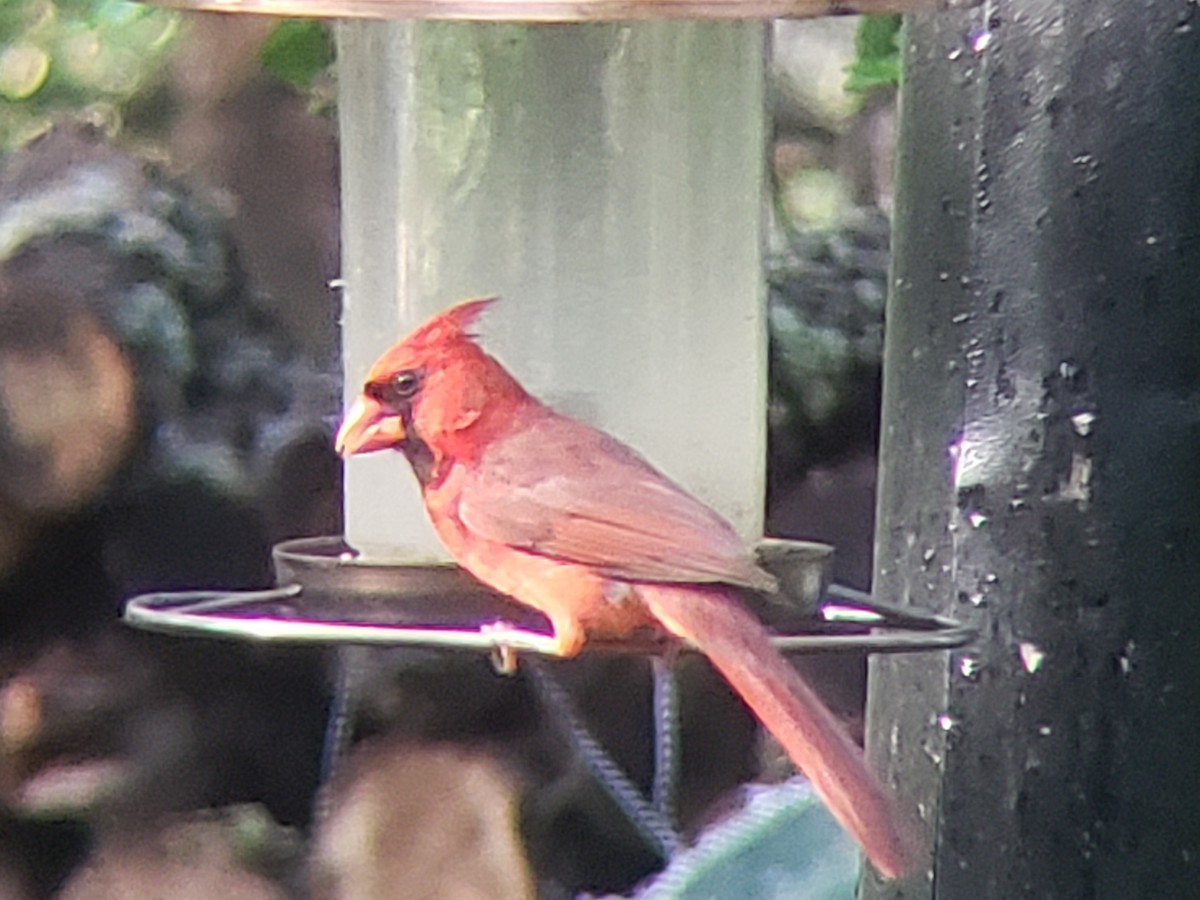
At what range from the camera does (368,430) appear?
47.3 inches

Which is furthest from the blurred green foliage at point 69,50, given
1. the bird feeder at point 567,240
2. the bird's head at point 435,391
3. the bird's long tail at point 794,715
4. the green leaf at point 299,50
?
the bird's long tail at point 794,715

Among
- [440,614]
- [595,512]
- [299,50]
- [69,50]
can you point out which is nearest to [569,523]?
[595,512]

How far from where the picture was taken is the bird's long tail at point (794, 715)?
1.04 m

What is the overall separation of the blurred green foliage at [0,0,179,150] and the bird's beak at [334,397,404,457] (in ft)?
3.09

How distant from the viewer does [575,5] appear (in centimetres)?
106

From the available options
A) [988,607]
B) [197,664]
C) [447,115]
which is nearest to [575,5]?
[447,115]

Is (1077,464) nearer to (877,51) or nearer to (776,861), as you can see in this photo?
(877,51)

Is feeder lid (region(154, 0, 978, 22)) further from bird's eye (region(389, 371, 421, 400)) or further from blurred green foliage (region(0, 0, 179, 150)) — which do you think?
blurred green foliage (region(0, 0, 179, 150))

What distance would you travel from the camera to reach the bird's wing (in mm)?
1135

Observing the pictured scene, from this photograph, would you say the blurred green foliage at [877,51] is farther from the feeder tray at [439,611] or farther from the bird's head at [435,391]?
the bird's head at [435,391]

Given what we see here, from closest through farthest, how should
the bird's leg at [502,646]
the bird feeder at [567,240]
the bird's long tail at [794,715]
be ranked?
the bird's long tail at [794,715], the bird's leg at [502,646], the bird feeder at [567,240]

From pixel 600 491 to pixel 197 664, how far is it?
1.25 metres

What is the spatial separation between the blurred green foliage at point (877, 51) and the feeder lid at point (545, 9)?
65 centimetres

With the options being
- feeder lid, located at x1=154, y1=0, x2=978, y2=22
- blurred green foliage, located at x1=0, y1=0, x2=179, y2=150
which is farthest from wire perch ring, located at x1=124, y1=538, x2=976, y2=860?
blurred green foliage, located at x1=0, y1=0, x2=179, y2=150
